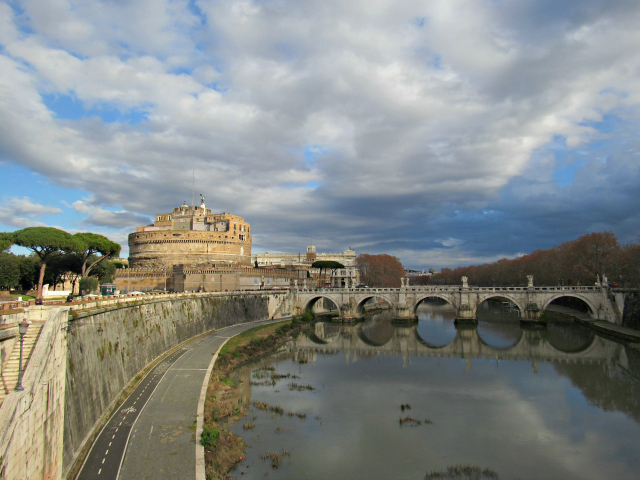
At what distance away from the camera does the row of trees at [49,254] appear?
31828mm

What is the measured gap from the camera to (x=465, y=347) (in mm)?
35125

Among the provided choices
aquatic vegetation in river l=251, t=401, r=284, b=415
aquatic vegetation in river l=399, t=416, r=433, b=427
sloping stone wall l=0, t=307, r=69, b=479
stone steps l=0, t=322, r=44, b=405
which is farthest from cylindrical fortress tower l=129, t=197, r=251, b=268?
stone steps l=0, t=322, r=44, b=405

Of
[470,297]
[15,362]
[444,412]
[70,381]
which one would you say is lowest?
[444,412]

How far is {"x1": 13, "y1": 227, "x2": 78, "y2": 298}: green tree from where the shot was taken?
31.5m

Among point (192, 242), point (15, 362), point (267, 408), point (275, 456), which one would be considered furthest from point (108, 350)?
point (192, 242)

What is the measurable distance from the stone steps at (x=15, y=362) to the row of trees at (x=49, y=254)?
21324 mm

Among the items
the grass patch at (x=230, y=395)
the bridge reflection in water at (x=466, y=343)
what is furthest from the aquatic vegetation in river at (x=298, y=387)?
the bridge reflection in water at (x=466, y=343)

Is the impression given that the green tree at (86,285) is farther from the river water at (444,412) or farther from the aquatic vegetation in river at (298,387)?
the aquatic vegetation in river at (298,387)

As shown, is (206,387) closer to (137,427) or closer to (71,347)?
(137,427)

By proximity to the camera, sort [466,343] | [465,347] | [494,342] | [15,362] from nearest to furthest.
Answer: [15,362]
[465,347]
[466,343]
[494,342]

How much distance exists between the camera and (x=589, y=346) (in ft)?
113

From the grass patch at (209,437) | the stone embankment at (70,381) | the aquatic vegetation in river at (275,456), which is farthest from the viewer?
the aquatic vegetation in river at (275,456)

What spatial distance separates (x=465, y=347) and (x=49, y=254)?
36.9 metres

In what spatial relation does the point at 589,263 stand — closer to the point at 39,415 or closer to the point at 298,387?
the point at 298,387
